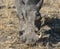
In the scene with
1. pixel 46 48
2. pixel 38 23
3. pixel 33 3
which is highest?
pixel 33 3

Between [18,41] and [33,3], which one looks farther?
[18,41]

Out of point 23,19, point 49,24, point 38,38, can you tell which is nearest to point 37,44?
point 38,38

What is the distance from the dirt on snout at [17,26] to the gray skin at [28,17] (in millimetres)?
153

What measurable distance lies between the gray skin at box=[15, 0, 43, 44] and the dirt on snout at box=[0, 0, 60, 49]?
15 centimetres

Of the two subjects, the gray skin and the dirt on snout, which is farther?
the dirt on snout

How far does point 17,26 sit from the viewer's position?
5.43m

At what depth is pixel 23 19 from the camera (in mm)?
4543

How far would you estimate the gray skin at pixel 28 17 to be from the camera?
4270mm

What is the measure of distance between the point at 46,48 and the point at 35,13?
664 millimetres

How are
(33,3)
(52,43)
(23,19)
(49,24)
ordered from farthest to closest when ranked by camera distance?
(49,24) → (52,43) → (23,19) → (33,3)

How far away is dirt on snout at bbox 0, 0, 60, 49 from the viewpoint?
4.77 m

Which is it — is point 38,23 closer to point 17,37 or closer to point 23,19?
point 23,19

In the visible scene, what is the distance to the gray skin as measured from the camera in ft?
14.0

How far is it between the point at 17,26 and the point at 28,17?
3.70 feet
